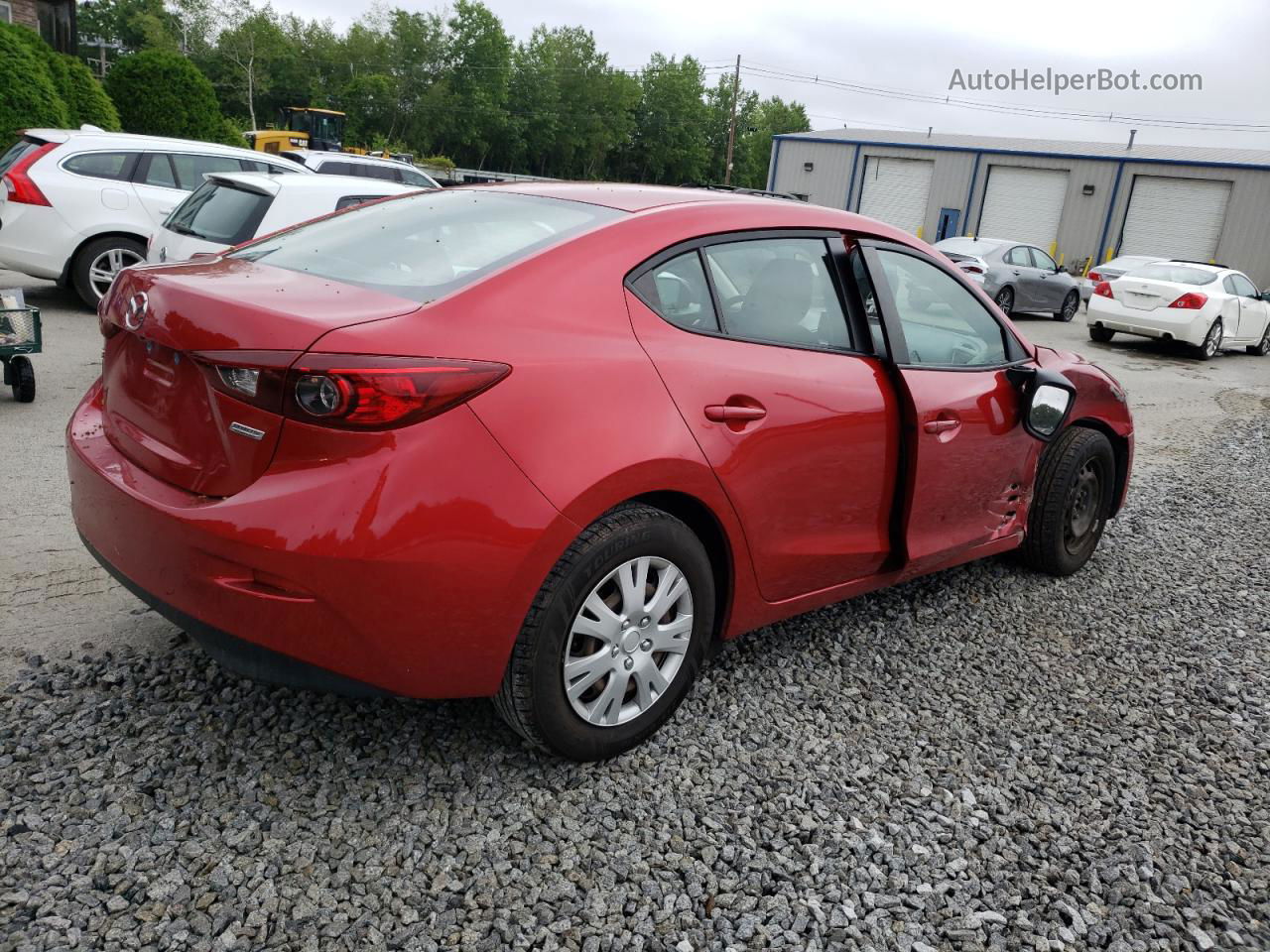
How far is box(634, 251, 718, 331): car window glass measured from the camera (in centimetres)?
282

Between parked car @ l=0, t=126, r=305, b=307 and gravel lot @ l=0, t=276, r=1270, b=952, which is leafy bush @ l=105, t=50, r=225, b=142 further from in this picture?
gravel lot @ l=0, t=276, r=1270, b=952

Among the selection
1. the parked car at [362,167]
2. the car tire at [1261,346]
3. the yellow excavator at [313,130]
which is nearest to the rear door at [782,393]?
the parked car at [362,167]

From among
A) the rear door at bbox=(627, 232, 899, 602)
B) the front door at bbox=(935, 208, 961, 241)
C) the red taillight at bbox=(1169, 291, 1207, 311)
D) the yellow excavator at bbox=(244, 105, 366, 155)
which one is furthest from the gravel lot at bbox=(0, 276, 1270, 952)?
the front door at bbox=(935, 208, 961, 241)

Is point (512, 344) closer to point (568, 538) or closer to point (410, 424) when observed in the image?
point (410, 424)

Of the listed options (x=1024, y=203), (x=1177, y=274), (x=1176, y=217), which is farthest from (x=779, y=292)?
(x=1024, y=203)

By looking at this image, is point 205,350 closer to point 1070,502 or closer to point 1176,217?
point 1070,502

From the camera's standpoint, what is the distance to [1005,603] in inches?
175

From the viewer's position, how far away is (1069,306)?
65.2ft

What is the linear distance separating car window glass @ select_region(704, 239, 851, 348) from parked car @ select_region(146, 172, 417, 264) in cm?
525

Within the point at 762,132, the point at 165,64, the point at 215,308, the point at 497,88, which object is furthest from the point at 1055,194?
the point at 762,132

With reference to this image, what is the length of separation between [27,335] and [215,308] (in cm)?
450

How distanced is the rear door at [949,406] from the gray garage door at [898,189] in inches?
1599

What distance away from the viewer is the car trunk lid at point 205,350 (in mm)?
2328

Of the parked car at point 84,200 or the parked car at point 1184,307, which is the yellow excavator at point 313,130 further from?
the parked car at point 1184,307
